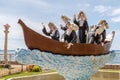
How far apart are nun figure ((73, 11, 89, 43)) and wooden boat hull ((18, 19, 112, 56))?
47 centimetres

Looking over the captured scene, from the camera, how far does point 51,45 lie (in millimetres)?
9938

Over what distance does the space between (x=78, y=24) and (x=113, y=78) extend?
6399 millimetres

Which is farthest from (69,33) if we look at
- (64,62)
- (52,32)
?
(64,62)

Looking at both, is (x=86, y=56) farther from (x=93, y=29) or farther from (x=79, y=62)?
(x=93, y=29)

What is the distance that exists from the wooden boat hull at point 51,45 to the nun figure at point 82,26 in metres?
0.47

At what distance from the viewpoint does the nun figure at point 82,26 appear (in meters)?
10.6

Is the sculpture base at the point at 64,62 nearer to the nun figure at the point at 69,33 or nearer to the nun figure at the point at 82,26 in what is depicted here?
the nun figure at the point at 69,33

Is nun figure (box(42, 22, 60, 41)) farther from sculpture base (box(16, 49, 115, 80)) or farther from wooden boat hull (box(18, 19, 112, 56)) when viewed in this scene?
sculpture base (box(16, 49, 115, 80))

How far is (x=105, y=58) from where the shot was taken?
36.4 feet

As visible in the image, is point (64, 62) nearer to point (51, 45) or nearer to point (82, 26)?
point (51, 45)

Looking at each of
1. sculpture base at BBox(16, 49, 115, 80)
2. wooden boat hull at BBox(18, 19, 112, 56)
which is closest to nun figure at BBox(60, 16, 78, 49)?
wooden boat hull at BBox(18, 19, 112, 56)

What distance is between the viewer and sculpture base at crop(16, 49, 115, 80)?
980cm

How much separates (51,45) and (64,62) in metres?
0.70

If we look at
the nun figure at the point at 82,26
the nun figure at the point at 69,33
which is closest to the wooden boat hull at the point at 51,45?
the nun figure at the point at 69,33
